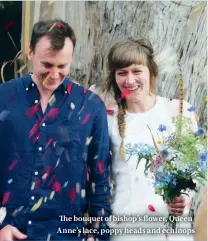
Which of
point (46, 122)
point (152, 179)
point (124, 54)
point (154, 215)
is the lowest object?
point (154, 215)

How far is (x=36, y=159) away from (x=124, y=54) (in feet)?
2.13

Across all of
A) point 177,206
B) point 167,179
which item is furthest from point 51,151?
point 177,206

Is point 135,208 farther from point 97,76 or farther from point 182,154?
point 97,76

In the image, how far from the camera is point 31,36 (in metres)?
2.58

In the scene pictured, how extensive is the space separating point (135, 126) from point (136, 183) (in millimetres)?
271

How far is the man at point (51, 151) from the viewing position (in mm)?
2457

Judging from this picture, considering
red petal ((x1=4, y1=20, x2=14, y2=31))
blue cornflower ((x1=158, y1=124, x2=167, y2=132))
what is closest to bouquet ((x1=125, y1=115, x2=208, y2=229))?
blue cornflower ((x1=158, y1=124, x2=167, y2=132))

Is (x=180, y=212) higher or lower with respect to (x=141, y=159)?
lower

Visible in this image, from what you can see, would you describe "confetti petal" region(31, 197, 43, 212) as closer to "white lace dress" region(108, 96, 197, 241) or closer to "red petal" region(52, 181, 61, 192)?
"red petal" region(52, 181, 61, 192)

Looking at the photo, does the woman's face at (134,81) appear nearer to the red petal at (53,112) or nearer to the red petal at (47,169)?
the red petal at (53,112)

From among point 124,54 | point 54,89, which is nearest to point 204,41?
point 124,54

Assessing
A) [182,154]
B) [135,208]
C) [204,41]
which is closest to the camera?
[182,154]

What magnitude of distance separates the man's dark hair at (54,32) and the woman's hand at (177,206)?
34.9 inches

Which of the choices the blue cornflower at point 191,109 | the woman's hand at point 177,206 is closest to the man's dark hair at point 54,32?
the blue cornflower at point 191,109
